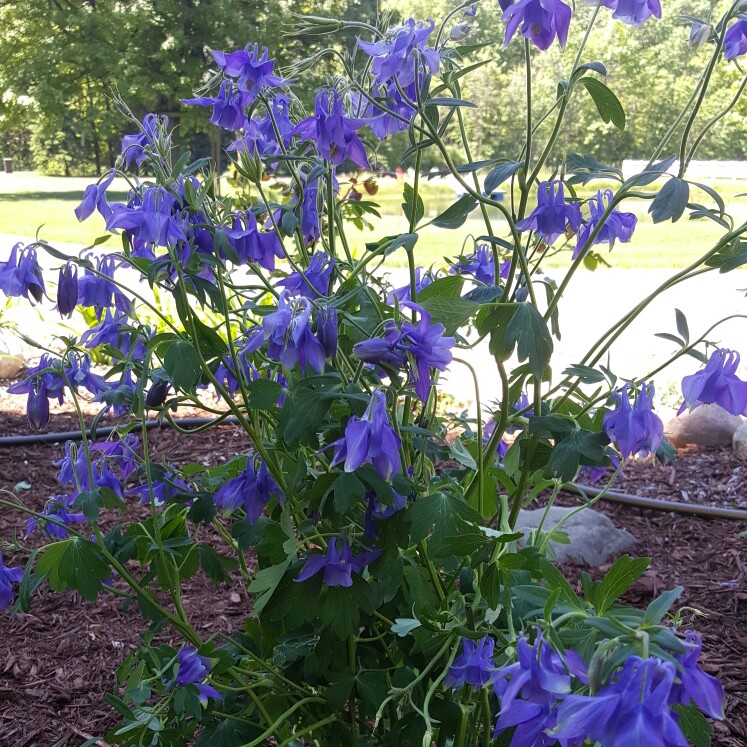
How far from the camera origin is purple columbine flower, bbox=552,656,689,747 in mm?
685

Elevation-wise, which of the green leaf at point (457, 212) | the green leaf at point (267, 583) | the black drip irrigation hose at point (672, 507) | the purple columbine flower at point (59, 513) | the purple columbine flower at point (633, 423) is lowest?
the black drip irrigation hose at point (672, 507)

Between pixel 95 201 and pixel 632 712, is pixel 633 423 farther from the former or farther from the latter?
pixel 95 201

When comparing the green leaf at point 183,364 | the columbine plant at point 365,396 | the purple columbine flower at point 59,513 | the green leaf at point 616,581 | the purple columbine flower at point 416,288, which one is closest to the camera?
the green leaf at point 616,581

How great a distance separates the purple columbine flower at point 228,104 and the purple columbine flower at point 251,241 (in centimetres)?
16

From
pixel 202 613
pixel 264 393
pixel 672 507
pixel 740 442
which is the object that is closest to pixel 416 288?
pixel 264 393

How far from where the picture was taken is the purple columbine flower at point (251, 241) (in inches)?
55.4

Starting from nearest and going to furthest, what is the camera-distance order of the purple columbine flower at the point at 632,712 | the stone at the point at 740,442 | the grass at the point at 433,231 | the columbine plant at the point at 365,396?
the purple columbine flower at the point at 632,712 < the columbine plant at the point at 365,396 < the stone at the point at 740,442 < the grass at the point at 433,231

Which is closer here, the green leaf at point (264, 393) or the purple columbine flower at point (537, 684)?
the purple columbine flower at point (537, 684)

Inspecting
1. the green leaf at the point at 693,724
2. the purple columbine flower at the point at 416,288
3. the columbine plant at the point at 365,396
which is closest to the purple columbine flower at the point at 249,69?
the columbine plant at the point at 365,396

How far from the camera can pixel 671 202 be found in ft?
3.91

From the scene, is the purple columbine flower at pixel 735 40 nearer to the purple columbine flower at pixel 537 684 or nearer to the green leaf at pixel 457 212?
the green leaf at pixel 457 212

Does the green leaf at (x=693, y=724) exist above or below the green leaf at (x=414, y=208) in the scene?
below

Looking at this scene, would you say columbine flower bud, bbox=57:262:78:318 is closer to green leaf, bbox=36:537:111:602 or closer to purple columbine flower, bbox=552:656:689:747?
green leaf, bbox=36:537:111:602

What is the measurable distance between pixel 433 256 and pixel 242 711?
9.34 m
